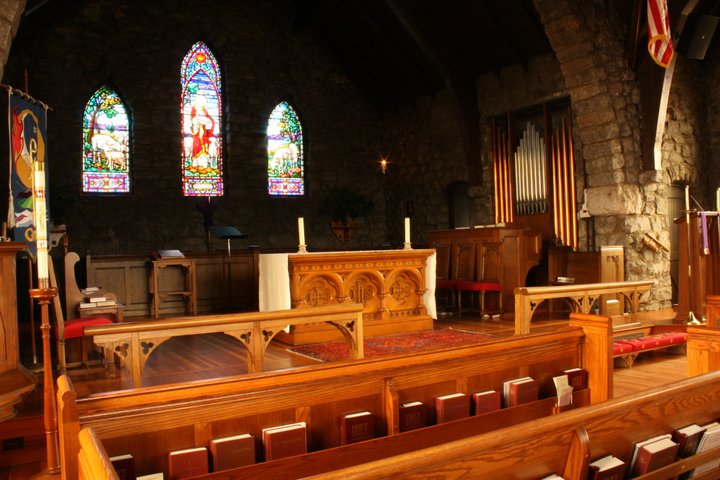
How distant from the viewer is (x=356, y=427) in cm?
223

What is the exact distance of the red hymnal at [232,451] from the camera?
1922 mm

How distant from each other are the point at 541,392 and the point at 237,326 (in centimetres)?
181

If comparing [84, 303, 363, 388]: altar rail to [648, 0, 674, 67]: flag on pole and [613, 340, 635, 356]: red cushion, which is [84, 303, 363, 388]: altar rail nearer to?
[613, 340, 635, 356]: red cushion

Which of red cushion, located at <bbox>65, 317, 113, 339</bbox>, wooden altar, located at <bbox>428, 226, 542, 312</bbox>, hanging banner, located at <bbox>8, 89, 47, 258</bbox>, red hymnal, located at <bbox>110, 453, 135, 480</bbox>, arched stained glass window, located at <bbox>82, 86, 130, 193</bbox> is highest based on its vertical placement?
arched stained glass window, located at <bbox>82, 86, 130, 193</bbox>

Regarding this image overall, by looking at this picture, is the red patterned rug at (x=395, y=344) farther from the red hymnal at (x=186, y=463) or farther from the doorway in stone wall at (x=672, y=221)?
the doorway in stone wall at (x=672, y=221)

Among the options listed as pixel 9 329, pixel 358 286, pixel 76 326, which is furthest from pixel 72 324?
pixel 358 286

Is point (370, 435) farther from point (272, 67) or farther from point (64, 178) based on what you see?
point (272, 67)

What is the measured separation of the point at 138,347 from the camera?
131 inches

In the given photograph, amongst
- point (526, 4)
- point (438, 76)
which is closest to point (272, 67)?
point (438, 76)

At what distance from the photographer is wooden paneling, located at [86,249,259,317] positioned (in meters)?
8.13

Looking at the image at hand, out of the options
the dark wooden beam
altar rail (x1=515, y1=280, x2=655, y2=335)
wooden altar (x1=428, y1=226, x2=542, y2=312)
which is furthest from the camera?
the dark wooden beam

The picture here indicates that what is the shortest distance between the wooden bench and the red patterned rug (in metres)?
2.93

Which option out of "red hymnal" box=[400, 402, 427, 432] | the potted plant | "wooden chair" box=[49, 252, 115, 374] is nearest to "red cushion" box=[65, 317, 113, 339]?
"wooden chair" box=[49, 252, 115, 374]

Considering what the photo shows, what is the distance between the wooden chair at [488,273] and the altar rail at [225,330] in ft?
12.6
